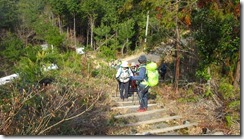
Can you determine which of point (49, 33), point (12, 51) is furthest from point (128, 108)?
point (49, 33)

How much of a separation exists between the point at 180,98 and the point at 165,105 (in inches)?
23.2

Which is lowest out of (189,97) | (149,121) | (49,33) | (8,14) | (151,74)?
(149,121)

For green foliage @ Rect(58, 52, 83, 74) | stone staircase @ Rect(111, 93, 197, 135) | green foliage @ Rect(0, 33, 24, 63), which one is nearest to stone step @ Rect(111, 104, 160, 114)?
stone staircase @ Rect(111, 93, 197, 135)

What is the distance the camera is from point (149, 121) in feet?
19.2

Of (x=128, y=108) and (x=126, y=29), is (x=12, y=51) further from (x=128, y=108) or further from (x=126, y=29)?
(x=128, y=108)

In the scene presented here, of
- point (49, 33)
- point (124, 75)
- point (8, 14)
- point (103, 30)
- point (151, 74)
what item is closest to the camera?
point (151, 74)

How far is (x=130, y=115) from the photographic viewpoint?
617cm

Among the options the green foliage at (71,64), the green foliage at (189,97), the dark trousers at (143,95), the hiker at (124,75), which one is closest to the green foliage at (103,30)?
the green foliage at (71,64)

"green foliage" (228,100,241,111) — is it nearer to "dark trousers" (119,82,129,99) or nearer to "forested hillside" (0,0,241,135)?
"forested hillside" (0,0,241,135)

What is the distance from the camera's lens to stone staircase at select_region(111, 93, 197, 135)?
17.7 feet

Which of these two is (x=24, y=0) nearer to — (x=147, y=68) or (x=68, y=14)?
(x=68, y=14)

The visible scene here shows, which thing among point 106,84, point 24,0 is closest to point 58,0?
point 24,0

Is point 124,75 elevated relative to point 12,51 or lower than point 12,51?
lower

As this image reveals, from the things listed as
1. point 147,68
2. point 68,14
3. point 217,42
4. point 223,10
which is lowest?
point 147,68
